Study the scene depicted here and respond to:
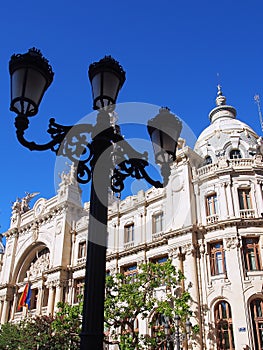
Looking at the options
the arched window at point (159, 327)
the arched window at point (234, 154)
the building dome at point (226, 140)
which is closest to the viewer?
the arched window at point (159, 327)

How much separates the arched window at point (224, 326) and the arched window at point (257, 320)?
134cm

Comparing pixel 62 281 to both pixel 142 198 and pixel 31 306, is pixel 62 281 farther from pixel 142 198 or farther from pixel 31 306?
pixel 142 198

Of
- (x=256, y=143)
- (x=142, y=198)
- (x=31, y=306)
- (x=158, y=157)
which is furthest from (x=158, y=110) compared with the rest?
(x=31, y=306)

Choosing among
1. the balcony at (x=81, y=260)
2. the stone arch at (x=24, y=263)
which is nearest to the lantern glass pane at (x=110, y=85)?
A: the balcony at (x=81, y=260)

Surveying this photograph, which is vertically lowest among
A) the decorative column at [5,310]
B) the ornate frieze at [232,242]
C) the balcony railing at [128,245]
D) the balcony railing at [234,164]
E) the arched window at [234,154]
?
the decorative column at [5,310]

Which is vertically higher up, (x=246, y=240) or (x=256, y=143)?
(x=256, y=143)

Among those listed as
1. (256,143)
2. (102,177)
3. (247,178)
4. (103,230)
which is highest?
(256,143)

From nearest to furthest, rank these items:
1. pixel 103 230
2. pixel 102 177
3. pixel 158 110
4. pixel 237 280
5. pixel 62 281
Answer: pixel 103 230 → pixel 102 177 → pixel 158 110 → pixel 237 280 → pixel 62 281

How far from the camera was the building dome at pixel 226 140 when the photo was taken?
3025cm

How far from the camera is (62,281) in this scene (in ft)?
110

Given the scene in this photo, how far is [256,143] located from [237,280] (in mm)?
13171

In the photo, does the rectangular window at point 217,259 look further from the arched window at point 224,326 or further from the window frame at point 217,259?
the arched window at point 224,326

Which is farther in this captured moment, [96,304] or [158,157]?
[158,157]

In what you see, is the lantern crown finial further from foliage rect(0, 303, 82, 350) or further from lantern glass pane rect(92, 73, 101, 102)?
foliage rect(0, 303, 82, 350)
